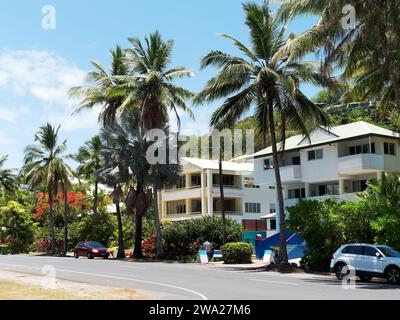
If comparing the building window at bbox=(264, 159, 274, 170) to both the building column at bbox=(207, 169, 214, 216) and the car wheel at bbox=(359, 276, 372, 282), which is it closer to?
the building column at bbox=(207, 169, 214, 216)

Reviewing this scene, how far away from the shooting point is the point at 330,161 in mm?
44938

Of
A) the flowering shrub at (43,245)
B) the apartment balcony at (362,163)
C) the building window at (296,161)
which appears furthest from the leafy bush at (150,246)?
the flowering shrub at (43,245)

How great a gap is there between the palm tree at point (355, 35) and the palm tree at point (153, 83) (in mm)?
17001

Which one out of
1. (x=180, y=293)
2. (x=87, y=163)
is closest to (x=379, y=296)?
(x=180, y=293)

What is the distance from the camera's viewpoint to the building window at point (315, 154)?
152 ft

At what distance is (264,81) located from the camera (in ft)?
94.9

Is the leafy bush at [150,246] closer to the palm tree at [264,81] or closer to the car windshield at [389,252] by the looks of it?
the palm tree at [264,81]

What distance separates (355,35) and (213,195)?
37072 mm

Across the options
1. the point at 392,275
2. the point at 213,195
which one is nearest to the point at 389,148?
the point at 213,195

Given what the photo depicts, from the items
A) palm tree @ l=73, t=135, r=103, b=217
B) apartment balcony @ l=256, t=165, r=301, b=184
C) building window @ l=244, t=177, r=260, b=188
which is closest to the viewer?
apartment balcony @ l=256, t=165, r=301, b=184

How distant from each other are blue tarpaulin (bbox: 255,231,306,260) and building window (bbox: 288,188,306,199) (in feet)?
39.7

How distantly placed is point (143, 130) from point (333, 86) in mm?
17811

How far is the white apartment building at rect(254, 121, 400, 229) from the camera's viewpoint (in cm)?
4244

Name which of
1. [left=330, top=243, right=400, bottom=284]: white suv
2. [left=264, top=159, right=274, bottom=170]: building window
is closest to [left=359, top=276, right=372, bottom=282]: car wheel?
[left=330, top=243, right=400, bottom=284]: white suv
